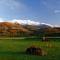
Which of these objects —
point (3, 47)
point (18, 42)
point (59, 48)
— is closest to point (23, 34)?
point (18, 42)

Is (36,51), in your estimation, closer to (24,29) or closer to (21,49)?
(21,49)

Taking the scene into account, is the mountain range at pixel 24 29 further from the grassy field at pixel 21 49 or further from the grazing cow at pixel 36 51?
the grazing cow at pixel 36 51

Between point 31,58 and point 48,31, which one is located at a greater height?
point 48,31

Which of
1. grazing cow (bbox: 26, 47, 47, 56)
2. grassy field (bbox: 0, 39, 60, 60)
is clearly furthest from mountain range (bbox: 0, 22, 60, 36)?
grazing cow (bbox: 26, 47, 47, 56)

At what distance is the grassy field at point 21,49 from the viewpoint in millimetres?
3639

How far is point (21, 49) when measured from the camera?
12.3 ft

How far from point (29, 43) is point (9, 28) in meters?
0.45

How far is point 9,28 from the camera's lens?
3.71 meters

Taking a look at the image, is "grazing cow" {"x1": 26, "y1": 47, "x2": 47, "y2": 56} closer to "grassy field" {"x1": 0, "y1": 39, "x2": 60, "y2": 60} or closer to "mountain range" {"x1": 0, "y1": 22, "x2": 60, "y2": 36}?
"grassy field" {"x1": 0, "y1": 39, "x2": 60, "y2": 60}

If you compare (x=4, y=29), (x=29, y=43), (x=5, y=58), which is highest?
(x=4, y=29)

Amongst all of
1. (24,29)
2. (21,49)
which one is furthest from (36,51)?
(24,29)

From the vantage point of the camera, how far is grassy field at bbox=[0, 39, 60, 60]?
364cm

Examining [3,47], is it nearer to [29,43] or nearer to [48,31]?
[29,43]

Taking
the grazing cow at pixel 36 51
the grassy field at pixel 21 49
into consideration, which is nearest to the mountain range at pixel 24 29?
the grassy field at pixel 21 49
